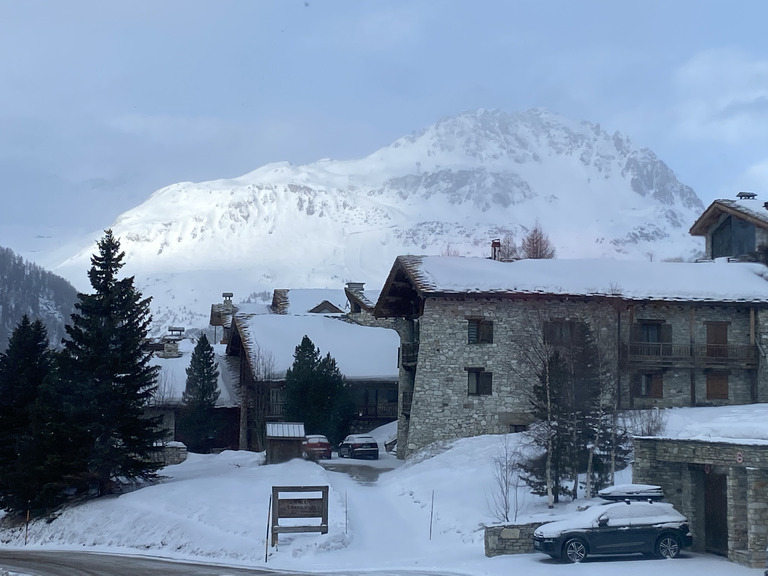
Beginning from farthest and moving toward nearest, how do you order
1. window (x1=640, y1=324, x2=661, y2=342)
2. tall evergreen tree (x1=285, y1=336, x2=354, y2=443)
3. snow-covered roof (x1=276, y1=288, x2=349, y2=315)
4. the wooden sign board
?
snow-covered roof (x1=276, y1=288, x2=349, y2=315) → tall evergreen tree (x1=285, y1=336, x2=354, y2=443) → window (x1=640, y1=324, x2=661, y2=342) → the wooden sign board

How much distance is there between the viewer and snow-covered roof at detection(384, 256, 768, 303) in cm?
4503

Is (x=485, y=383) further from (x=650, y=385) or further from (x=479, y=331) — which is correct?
(x=650, y=385)

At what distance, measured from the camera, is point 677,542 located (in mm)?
24828

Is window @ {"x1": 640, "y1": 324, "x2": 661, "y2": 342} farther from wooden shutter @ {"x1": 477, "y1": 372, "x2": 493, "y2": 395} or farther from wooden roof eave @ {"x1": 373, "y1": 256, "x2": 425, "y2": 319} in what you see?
wooden roof eave @ {"x1": 373, "y1": 256, "x2": 425, "y2": 319}

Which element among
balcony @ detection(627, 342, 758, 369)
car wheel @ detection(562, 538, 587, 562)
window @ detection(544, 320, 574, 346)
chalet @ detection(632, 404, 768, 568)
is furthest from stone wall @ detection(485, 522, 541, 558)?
balcony @ detection(627, 342, 758, 369)

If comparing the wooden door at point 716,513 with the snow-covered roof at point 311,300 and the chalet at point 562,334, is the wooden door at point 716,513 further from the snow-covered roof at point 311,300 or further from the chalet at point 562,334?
the snow-covered roof at point 311,300

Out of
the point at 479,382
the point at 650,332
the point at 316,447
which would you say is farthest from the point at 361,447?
the point at 650,332

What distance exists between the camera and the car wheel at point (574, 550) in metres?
24.3

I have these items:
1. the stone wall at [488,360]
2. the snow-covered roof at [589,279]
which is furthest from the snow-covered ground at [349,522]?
the snow-covered roof at [589,279]

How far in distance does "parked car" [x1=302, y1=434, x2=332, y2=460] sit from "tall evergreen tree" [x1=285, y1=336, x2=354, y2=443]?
13.1ft

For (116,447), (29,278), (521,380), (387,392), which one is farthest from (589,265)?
(29,278)

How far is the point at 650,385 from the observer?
46500mm

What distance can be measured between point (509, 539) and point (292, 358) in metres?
35.2

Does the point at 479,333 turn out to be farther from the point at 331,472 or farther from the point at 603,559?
the point at 603,559
